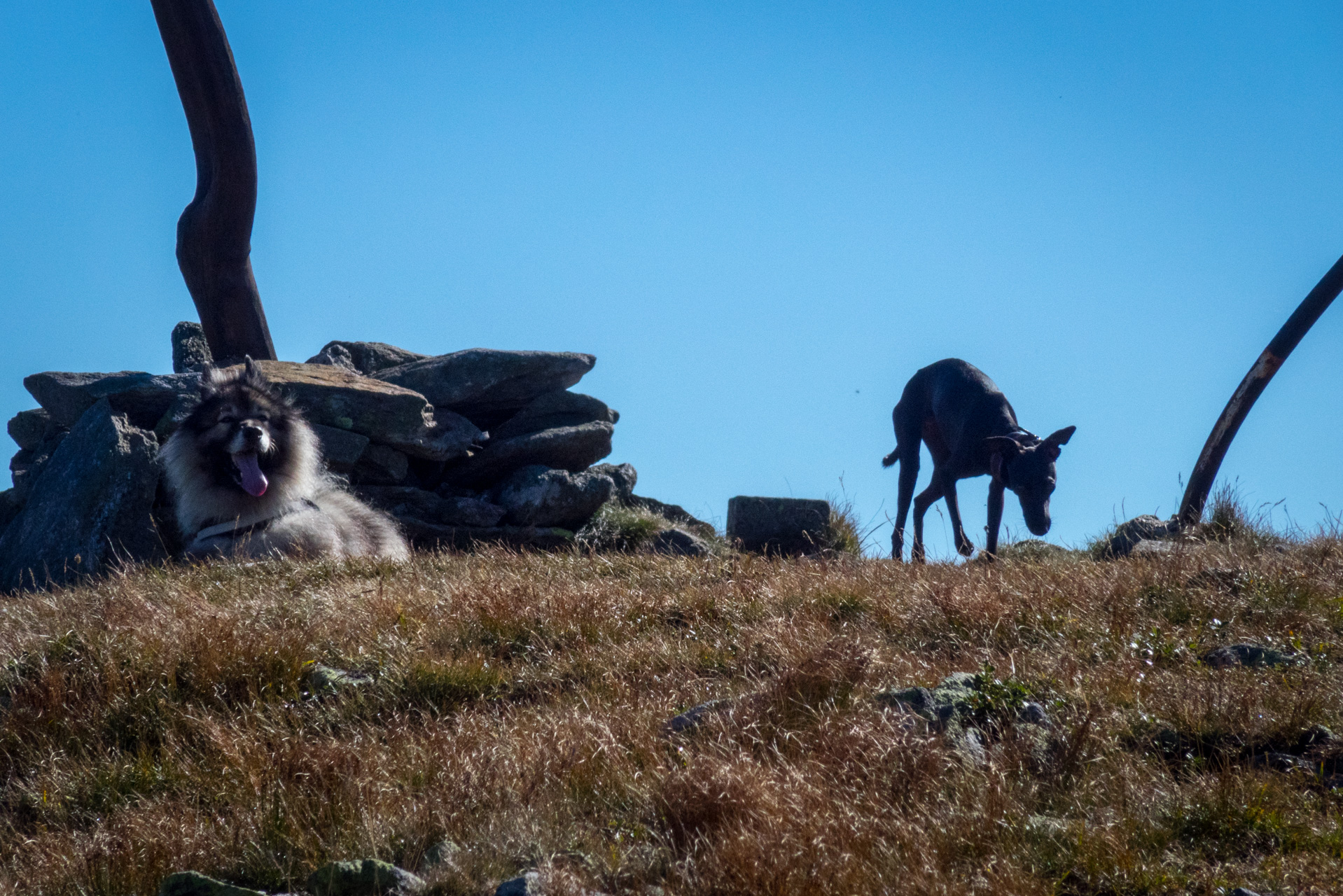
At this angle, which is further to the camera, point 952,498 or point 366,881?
point 952,498

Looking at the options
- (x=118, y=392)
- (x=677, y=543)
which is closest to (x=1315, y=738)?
(x=677, y=543)

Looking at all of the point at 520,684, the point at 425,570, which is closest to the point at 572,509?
the point at 425,570

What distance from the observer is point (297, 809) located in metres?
3.73

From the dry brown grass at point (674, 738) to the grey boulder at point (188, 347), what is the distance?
7445 mm

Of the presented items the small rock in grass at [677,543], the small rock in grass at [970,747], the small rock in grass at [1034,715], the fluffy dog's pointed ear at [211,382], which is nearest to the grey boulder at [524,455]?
the small rock in grass at [677,543]

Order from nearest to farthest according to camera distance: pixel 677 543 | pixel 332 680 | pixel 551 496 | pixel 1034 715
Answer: pixel 1034 715, pixel 332 680, pixel 677 543, pixel 551 496

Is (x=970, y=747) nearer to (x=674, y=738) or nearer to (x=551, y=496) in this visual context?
(x=674, y=738)

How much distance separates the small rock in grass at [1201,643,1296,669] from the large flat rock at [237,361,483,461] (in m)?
8.83

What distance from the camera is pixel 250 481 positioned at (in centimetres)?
898

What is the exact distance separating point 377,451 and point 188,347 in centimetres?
392

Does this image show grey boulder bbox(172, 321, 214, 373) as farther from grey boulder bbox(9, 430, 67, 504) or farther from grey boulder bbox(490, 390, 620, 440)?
grey boulder bbox(490, 390, 620, 440)

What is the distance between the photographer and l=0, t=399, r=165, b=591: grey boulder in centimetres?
990

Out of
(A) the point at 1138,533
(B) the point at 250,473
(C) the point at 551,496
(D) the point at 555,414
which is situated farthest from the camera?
(D) the point at 555,414

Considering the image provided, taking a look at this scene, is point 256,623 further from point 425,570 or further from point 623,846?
point 623,846
